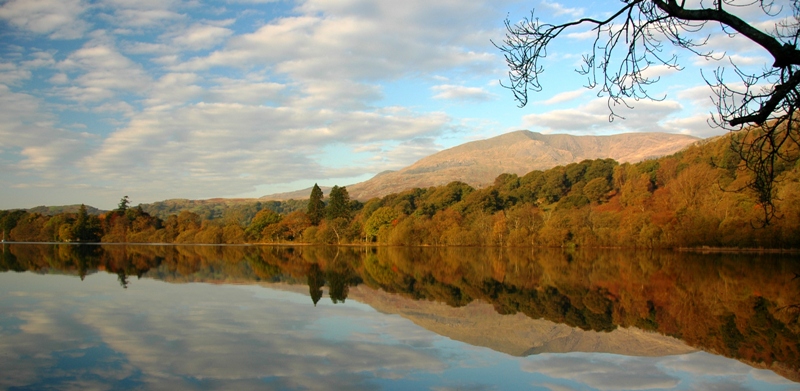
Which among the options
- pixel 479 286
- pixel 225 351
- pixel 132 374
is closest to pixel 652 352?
pixel 225 351

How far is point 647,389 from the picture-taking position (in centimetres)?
754

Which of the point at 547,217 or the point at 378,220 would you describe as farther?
the point at 378,220

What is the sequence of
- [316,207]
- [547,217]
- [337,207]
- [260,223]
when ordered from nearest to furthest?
[547,217], [337,207], [260,223], [316,207]

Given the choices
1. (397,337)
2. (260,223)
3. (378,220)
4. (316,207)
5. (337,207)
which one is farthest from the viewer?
(316,207)

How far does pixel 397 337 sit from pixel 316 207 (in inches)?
3524

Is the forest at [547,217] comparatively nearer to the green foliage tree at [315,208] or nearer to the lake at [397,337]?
the green foliage tree at [315,208]

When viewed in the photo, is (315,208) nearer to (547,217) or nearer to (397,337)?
(547,217)

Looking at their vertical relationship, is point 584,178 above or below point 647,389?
above

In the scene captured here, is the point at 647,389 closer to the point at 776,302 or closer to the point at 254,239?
the point at 776,302

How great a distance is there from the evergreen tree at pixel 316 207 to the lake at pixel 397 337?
7766cm

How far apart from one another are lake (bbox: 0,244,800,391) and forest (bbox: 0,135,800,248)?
34.2m

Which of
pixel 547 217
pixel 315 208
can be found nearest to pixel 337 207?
pixel 315 208

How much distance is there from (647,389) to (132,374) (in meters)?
7.23

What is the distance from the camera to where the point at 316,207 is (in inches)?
3898
